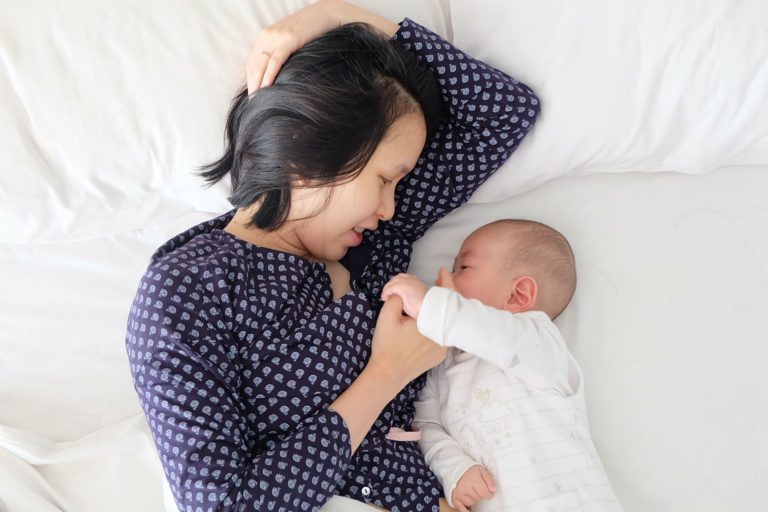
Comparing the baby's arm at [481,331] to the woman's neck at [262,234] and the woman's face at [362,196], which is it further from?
the woman's neck at [262,234]

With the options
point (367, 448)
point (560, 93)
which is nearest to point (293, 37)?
point (560, 93)

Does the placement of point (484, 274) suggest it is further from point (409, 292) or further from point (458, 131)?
point (458, 131)

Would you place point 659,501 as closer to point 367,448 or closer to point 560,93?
point 367,448

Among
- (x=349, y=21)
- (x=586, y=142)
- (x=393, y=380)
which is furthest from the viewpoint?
(x=586, y=142)

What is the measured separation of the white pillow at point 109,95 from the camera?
1.34 meters

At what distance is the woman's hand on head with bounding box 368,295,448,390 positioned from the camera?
47.4 inches

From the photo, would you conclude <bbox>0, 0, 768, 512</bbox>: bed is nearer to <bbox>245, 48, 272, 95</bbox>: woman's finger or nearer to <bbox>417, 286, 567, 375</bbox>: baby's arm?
<bbox>245, 48, 272, 95</bbox>: woman's finger

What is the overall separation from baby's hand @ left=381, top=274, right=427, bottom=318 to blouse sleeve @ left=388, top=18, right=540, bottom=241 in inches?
9.0

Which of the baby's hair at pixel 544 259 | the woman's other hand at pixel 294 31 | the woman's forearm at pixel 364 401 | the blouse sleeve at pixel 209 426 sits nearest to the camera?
the blouse sleeve at pixel 209 426

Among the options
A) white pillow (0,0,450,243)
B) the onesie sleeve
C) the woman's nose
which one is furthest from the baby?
white pillow (0,0,450,243)

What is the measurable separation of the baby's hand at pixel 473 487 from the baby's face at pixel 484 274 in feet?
1.07

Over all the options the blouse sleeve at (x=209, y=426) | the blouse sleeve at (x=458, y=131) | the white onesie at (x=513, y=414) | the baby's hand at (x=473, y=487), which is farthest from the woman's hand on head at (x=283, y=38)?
the baby's hand at (x=473, y=487)

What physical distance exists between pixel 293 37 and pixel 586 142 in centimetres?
65

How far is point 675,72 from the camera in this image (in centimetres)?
137
